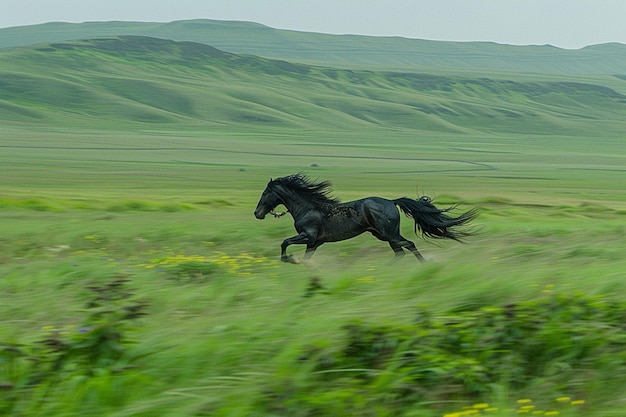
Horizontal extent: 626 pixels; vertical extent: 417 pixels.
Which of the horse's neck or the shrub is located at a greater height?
the shrub

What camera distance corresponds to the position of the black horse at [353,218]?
Answer: 1460 centimetres

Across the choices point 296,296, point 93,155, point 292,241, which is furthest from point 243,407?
point 93,155

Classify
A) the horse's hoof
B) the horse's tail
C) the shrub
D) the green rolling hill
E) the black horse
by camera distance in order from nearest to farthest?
1. the shrub
2. the horse's hoof
3. the black horse
4. the horse's tail
5. the green rolling hill

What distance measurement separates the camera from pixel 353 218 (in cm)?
1484

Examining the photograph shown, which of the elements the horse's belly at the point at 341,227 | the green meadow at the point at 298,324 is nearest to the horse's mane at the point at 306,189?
the horse's belly at the point at 341,227

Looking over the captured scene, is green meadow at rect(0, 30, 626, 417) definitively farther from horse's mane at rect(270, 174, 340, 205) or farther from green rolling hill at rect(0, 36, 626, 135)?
green rolling hill at rect(0, 36, 626, 135)

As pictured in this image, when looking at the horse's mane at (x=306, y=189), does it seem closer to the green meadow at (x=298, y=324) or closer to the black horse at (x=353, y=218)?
the black horse at (x=353, y=218)

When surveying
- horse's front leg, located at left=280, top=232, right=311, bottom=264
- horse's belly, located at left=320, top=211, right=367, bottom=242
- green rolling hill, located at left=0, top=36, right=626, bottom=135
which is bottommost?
green rolling hill, located at left=0, top=36, right=626, bottom=135

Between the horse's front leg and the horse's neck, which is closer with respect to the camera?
the horse's front leg

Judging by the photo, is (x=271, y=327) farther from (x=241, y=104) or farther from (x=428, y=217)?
(x=241, y=104)

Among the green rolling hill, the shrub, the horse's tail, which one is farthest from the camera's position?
the green rolling hill

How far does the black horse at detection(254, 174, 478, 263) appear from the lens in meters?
14.6

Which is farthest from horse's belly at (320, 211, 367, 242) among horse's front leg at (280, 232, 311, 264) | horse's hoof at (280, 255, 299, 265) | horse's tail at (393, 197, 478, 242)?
horse's hoof at (280, 255, 299, 265)

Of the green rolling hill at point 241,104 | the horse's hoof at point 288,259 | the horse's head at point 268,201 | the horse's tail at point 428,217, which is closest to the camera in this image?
the horse's hoof at point 288,259
